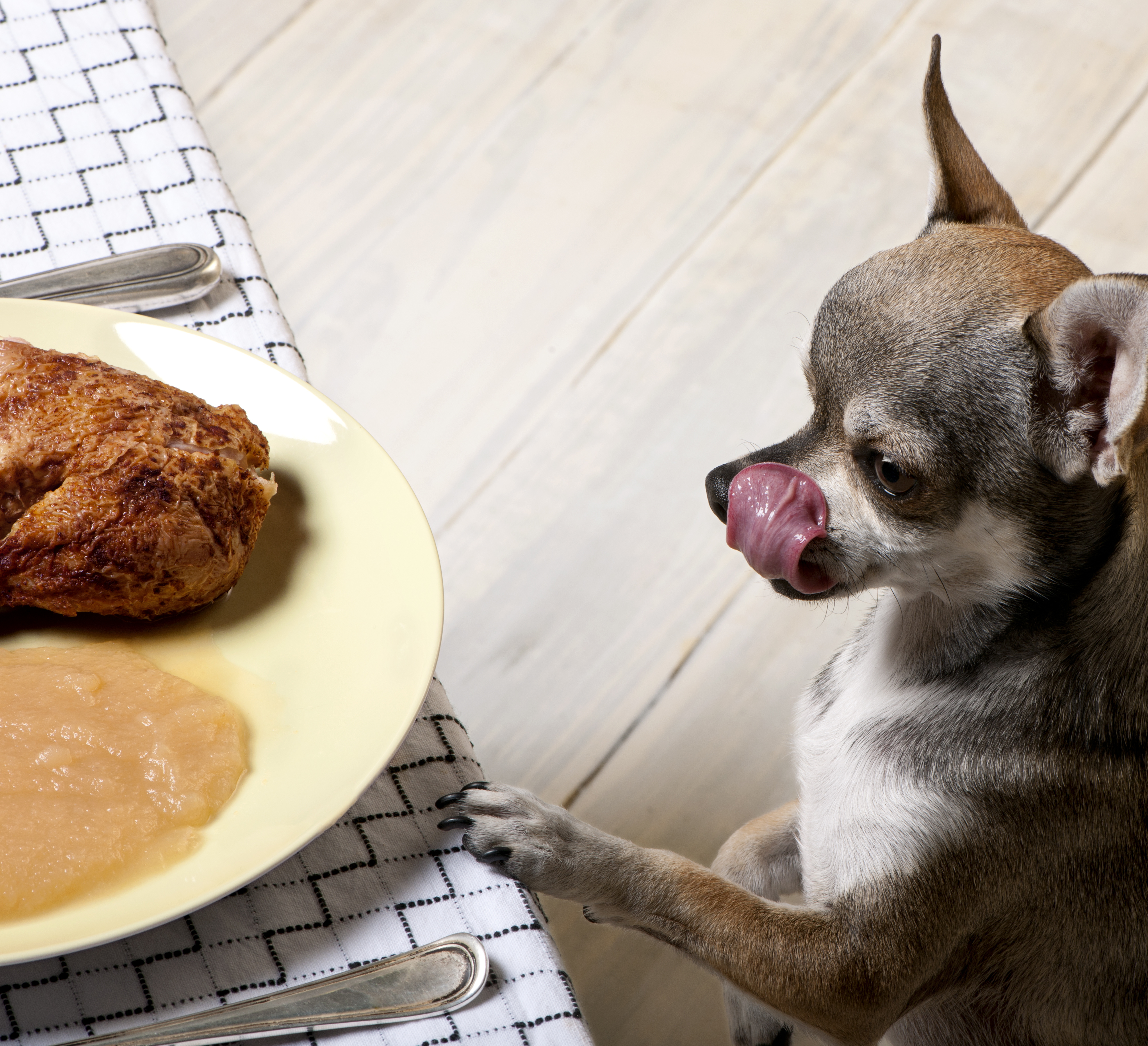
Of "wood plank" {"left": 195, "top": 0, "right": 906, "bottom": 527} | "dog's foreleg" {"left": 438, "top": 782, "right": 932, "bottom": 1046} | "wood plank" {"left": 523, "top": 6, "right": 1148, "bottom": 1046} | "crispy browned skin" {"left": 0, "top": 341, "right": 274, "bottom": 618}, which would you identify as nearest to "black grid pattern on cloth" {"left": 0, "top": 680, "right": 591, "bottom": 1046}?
"dog's foreleg" {"left": 438, "top": 782, "right": 932, "bottom": 1046}

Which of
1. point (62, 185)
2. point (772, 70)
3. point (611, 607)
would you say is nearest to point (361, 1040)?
point (62, 185)

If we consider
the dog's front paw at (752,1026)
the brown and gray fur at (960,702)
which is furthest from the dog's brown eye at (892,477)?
the dog's front paw at (752,1026)

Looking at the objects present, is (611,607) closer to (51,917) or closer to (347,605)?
(347,605)

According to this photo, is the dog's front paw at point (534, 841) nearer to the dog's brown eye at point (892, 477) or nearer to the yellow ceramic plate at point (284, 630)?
the yellow ceramic plate at point (284, 630)

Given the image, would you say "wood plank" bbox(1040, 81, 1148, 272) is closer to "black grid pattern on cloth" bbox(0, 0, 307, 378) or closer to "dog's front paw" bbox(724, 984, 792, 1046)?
"dog's front paw" bbox(724, 984, 792, 1046)

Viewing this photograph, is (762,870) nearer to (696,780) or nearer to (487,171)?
(696,780)

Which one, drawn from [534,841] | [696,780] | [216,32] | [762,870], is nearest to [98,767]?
[534,841]
